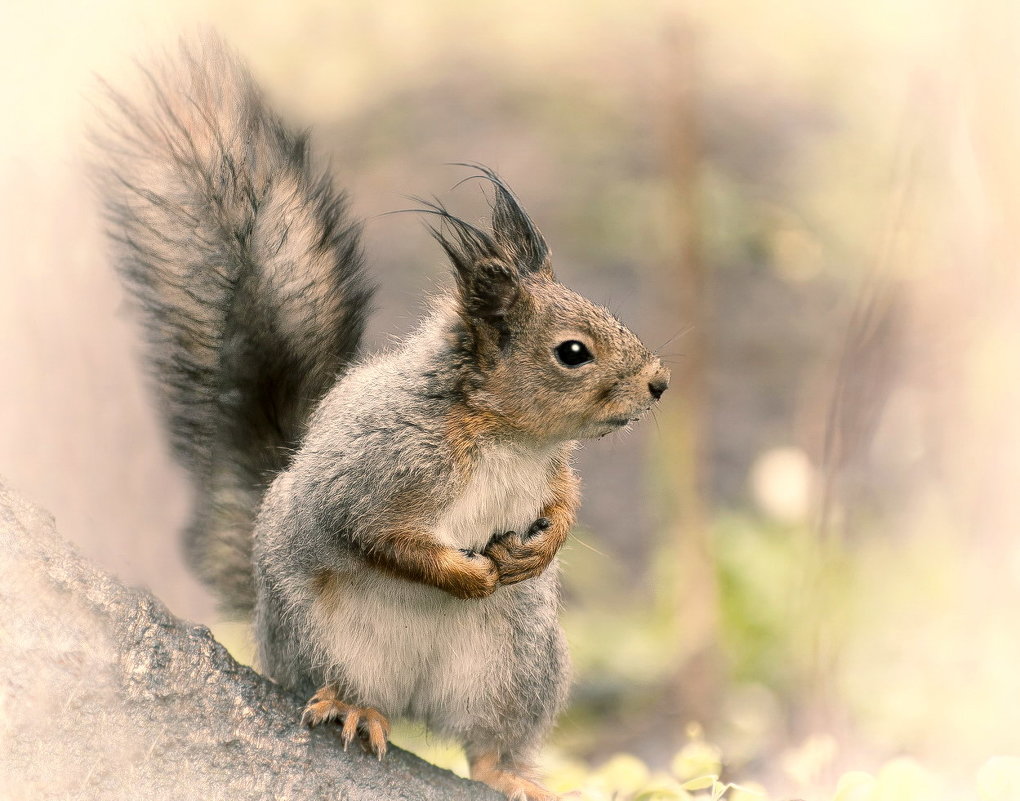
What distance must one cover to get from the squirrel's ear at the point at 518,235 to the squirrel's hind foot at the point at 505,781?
2.96 ft

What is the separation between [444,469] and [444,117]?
11.0 ft

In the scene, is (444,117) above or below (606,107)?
below

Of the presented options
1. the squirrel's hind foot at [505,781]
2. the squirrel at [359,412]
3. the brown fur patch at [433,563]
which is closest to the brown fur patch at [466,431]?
the squirrel at [359,412]

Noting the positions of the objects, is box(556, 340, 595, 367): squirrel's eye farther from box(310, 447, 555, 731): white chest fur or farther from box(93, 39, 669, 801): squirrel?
box(310, 447, 555, 731): white chest fur

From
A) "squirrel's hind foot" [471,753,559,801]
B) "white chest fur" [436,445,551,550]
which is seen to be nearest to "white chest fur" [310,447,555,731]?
"white chest fur" [436,445,551,550]

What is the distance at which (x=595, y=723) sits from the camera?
10.5 ft

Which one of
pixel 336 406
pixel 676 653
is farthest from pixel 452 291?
pixel 676 653

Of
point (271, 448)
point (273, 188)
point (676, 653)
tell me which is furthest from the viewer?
point (676, 653)

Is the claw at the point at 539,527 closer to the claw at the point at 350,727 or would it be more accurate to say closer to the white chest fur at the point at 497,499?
the white chest fur at the point at 497,499

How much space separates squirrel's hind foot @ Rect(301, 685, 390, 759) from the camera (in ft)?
5.31

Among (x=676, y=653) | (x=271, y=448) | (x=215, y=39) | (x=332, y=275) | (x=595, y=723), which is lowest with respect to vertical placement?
(x=595, y=723)

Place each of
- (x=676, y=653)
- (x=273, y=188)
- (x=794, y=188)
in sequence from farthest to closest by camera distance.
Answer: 1. (x=794, y=188)
2. (x=676, y=653)
3. (x=273, y=188)

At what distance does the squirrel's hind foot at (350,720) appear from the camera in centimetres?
162

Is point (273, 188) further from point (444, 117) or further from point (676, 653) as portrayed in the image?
point (444, 117)
